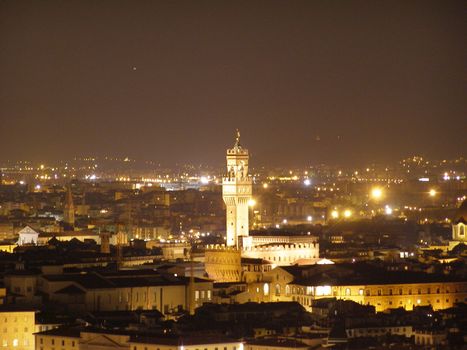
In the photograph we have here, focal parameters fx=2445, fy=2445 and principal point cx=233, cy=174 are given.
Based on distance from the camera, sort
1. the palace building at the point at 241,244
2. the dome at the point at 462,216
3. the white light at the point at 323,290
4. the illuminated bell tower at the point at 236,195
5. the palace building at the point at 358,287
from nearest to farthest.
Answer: the white light at the point at 323,290 → the palace building at the point at 358,287 → the palace building at the point at 241,244 → the illuminated bell tower at the point at 236,195 → the dome at the point at 462,216

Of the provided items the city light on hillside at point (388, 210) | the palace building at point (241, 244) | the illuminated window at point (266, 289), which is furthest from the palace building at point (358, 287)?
the city light on hillside at point (388, 210)

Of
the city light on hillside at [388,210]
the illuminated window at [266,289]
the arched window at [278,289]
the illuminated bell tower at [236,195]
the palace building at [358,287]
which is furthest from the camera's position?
the city light on hillside at [388,210]

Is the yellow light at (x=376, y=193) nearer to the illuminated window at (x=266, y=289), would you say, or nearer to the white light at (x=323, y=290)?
the illuminated window at (x=266, y=289)

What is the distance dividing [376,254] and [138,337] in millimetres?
32526

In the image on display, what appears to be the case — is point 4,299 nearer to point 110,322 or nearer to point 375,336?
point 110,322

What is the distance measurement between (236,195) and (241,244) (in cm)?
279

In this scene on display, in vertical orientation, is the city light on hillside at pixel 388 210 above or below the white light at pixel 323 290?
above

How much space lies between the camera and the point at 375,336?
207 ft

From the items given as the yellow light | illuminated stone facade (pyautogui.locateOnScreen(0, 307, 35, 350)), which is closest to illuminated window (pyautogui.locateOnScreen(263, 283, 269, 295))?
illuminated stone facade (pyautogui.locateOnScreen(0, 307, 35, 350))

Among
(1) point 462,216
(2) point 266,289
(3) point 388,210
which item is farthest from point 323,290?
(3) point 388,210

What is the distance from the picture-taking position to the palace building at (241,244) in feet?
266

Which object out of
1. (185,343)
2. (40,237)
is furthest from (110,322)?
(40,237)

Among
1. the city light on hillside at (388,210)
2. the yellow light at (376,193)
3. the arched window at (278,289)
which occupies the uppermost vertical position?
the yellow light at (376,193)

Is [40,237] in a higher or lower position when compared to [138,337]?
higher
